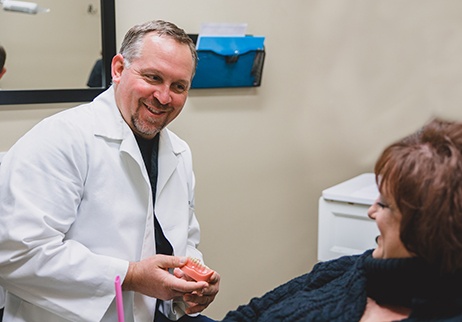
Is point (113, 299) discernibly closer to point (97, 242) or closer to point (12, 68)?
point (97, 242)

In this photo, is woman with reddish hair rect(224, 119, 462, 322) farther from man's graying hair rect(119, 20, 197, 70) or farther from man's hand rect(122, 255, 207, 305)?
man's graying hair rect(119, 20, 197, 70)

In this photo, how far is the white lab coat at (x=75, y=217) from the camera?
4.72 ft

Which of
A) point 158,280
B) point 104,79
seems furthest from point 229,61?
point 158,280

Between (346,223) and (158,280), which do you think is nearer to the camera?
(158,280)

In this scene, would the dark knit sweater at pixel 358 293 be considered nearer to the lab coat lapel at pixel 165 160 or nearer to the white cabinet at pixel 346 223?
the lab coat lapel at pixel 165 160

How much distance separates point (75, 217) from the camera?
1.52 m

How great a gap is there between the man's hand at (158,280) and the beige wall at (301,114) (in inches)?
33.1

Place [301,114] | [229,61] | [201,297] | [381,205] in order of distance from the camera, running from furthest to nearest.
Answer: [301,114] → [229,61] → [201,297] → [381,205]

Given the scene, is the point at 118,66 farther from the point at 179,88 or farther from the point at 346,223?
the point at 346,223

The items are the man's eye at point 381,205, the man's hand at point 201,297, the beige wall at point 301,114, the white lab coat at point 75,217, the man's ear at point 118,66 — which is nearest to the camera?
the man's eye at point 381,205

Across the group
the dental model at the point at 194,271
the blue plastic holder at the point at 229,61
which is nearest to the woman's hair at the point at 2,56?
the blue plastic holder at the point at 229,61

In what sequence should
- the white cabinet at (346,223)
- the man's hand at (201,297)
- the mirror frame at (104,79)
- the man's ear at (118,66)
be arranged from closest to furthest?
the man's hand at (201,297) → the man's ear at (118,66) → the mirror frame at (104,79) → the white cabinet at (346,223)

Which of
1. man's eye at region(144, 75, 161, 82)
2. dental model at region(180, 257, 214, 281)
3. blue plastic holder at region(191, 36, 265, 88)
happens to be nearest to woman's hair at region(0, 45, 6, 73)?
man's eye at region(144, 75, 161, 82)

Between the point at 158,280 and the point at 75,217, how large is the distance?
0.83ft
